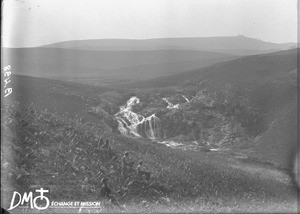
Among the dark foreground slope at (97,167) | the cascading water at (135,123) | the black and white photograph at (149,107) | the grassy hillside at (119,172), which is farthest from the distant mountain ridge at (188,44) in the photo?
the grassy hillside at (119,172)

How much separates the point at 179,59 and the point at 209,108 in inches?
27.4

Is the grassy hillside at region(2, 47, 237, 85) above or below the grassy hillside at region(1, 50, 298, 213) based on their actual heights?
above

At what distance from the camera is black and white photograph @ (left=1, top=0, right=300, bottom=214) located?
4.18m

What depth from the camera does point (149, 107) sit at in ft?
15.0

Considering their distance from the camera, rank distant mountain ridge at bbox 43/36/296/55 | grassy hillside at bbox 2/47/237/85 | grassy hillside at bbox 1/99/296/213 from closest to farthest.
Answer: grassy hillside at bbox 1/99/296/213 < grassy hillside at bbox 2/47/237/85 < distant mountain ridge at bbox 43/36/296/55

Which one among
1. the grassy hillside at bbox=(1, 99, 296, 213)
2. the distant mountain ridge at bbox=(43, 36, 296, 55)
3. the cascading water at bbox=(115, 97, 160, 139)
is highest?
the distant mountain ridge at bbox=(43, 36, 296, 55)

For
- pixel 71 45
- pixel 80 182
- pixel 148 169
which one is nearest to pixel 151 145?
pixel 148 169

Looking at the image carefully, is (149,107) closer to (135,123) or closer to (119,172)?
(135,123)

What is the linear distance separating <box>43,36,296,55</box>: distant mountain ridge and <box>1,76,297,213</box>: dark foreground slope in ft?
1.65

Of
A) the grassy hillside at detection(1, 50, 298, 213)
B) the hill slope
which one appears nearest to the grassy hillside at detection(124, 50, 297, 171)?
the grassy hillside at detection(1, 50, 298, 213)

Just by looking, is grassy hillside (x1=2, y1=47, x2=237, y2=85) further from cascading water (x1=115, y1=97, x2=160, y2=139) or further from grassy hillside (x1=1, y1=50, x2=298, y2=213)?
cascading water (x1=115, y1=97, x2=160, y2=139)

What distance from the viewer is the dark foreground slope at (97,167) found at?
13.6ft

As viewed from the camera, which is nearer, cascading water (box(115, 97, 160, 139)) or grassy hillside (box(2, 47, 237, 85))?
grassy hillside (box(2, 47, 237, 85))

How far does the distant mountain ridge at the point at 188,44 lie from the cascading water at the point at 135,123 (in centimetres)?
65
